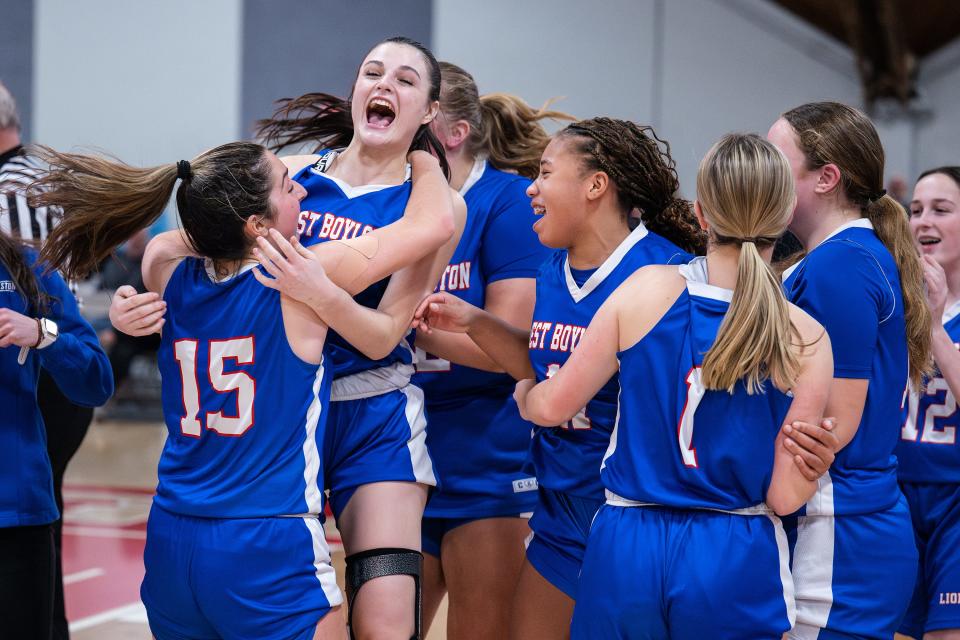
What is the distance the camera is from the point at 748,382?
2229 mm

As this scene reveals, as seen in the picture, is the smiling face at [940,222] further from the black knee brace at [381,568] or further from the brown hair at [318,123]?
the black knee brace at [381,568]

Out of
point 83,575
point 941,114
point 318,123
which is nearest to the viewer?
point 318,123

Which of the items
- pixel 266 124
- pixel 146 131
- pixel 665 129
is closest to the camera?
pixel 266 124

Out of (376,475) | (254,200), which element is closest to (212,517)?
(376,475)

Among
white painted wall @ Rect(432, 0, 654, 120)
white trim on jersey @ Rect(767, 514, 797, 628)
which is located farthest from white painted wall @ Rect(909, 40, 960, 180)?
white trim on jersey @ Rect(767, 514, 797, 628)

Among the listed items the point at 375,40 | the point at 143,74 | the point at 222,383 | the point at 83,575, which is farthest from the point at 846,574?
the point at 143,74

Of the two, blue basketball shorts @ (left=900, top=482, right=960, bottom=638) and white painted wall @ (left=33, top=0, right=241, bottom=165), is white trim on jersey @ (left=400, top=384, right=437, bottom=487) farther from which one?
white painted wall @ (left=33, top=0, right=241, bottom=165)

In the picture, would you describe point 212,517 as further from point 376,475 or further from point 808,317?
point 808,317

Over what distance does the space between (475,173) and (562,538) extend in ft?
4.22

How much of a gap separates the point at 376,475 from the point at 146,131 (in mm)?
10701

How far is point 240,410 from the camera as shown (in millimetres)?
2424

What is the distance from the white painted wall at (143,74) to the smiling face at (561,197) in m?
10.1

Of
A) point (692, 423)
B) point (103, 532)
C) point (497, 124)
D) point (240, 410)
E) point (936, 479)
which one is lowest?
point (103, 532)

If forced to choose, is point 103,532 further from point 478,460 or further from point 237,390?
point 237,390
